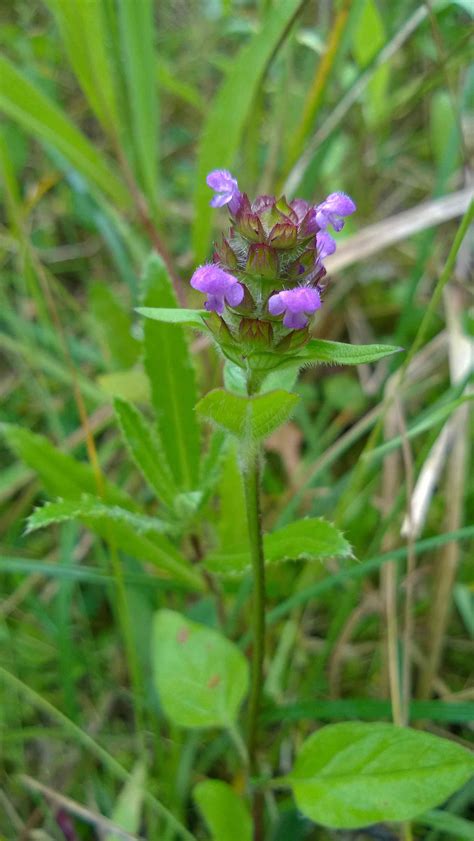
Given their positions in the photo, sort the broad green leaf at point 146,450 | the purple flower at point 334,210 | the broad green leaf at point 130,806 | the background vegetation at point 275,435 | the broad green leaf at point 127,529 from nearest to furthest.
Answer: the purple flower at point 334,210 < the broad green leaf at point 127,529 < the broad green leaf at point 146,450 < the broad green leaf at point 130,806 < the background vegetation at point 275,435

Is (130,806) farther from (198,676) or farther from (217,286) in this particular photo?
(217,286)

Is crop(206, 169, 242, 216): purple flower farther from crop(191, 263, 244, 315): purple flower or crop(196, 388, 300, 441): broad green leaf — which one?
crop(196, 388, 300, 441): broad green leaf

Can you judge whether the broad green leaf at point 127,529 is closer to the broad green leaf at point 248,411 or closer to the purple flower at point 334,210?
the broad green leaf at point 248,411

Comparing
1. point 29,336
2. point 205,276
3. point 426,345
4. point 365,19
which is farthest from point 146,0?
point 205,276

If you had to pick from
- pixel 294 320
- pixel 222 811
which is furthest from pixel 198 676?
pixel 294 320

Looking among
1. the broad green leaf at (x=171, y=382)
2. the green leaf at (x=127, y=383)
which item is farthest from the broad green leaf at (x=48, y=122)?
the broad green leaf at (x=171, y=382)

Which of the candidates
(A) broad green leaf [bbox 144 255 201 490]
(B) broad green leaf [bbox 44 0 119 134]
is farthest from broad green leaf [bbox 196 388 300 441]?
(B) broad green leaf [bbox 44 0 119 134]

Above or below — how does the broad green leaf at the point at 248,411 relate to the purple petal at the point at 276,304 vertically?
below

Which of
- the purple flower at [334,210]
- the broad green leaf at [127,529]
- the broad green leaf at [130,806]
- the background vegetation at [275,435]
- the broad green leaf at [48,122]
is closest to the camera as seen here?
the purple flower at [334,210]

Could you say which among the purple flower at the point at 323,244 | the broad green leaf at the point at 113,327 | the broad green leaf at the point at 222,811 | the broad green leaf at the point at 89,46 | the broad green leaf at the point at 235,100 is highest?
the broad green leaf at the point at 89,46
